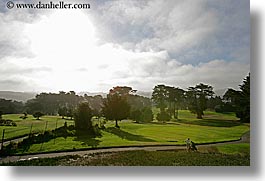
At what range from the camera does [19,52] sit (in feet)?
9.97

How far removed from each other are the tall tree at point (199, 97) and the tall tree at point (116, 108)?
1.77 feet

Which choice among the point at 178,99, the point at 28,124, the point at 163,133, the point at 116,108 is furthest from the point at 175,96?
the point at 28,124

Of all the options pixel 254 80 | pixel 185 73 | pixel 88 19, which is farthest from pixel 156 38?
pixel 254 80

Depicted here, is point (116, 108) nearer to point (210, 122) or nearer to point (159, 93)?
point (159, 93)

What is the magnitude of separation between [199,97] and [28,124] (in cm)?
144

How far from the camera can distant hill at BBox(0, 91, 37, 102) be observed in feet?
9.82

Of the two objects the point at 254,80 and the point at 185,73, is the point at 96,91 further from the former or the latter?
the point at 254,80

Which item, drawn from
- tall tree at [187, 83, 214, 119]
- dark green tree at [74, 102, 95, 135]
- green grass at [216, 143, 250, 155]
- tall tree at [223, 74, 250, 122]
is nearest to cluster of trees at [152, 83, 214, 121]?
tall tree at [187, 83, 214, 119]

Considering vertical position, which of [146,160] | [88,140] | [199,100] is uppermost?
→ [199,100]

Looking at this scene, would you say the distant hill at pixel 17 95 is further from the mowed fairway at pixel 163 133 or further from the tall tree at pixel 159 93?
the tall tree at pixel 159 93

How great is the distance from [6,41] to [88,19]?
70 centimetres

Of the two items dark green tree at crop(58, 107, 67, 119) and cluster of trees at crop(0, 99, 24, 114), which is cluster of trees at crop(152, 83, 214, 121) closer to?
dark green tree at crop(58, 107, 67, 119)

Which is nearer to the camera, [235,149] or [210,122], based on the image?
[235,149]

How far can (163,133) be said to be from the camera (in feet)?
10.1
